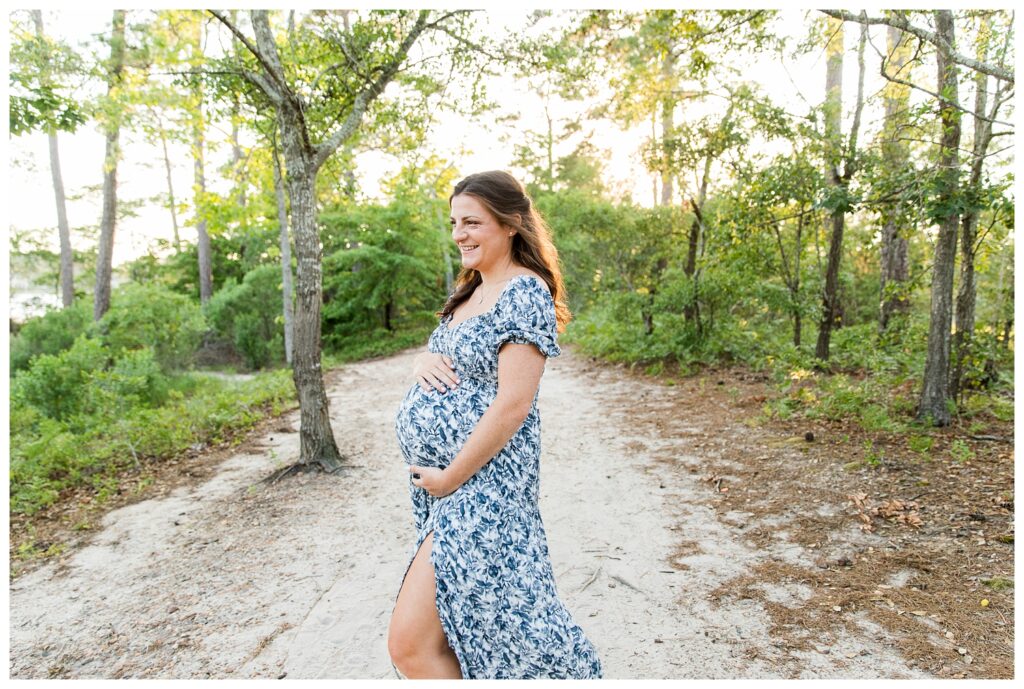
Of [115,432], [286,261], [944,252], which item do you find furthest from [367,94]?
[286,261]

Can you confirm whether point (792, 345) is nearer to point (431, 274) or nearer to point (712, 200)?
point (712, 200)

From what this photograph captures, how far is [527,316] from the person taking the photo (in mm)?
1820

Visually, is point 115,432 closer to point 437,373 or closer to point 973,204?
point 437,373

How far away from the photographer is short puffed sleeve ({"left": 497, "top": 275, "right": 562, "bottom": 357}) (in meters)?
1.81

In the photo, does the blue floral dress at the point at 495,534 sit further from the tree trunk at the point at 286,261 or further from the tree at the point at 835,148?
the tree trunk at the point at 286,261

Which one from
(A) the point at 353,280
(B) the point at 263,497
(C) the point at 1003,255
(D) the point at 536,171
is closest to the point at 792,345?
(C) the point at 1003,255

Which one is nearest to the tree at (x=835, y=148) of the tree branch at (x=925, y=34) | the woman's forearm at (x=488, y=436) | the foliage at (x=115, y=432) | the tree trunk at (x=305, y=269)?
the tree branch at (x=925, y=34)

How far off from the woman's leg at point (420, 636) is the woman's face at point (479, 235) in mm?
932

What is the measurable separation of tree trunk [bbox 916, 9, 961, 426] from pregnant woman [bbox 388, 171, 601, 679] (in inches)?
152

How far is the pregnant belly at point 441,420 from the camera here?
190cm

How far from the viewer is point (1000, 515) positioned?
150 inches

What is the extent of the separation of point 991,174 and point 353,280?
1438cm

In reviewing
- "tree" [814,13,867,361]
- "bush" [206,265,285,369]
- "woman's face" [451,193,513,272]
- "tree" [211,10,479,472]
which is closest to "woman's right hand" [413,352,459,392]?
"woman's face" [451,193,513,272]

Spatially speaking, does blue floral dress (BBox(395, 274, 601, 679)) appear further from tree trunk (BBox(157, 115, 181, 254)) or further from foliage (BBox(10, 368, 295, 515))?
tree trunk (BBox(157, 115, 181, 254))
